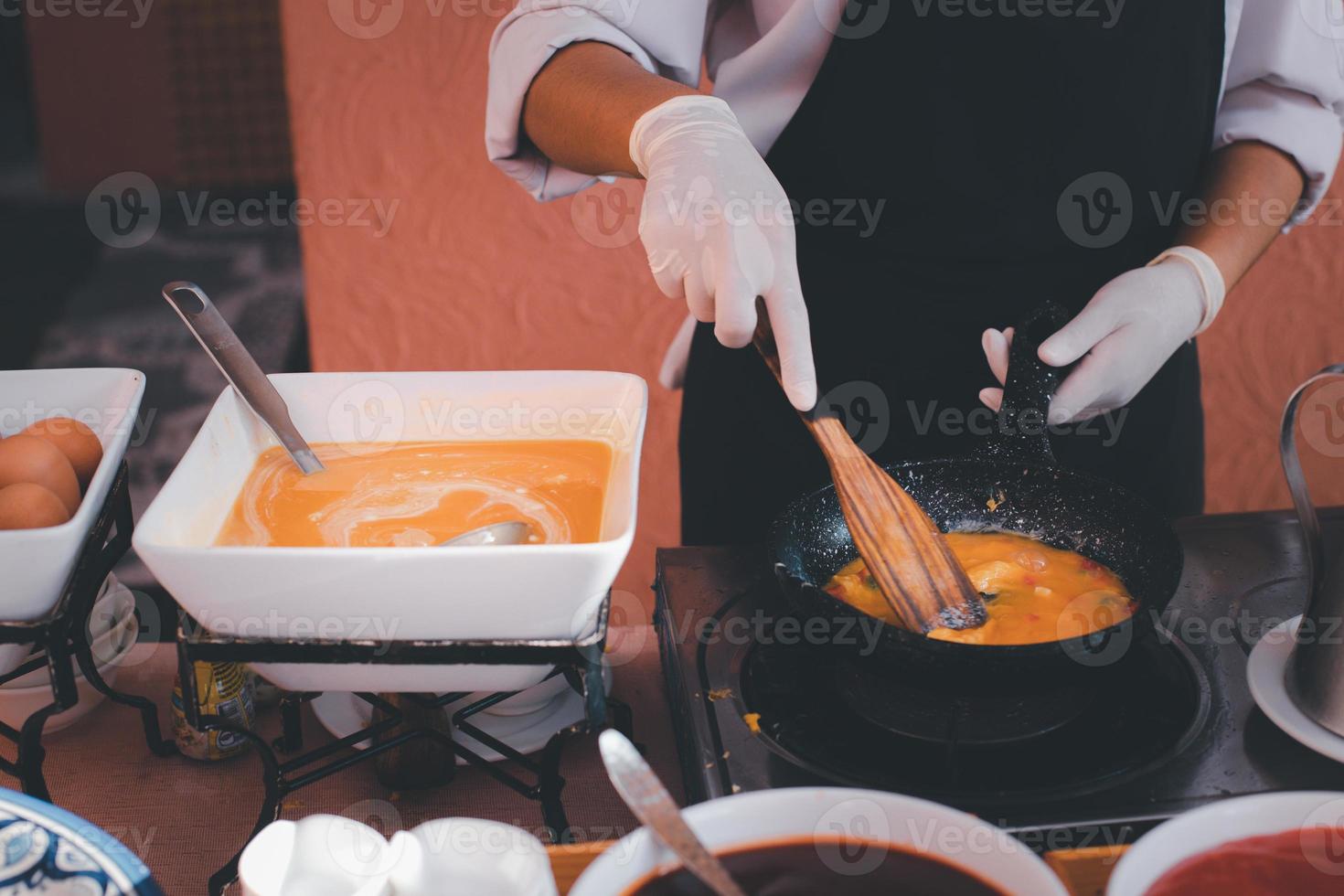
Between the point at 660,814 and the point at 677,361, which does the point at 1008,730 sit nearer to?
the point at 660,814

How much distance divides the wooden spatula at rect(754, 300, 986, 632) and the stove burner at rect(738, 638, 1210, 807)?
0.08 m

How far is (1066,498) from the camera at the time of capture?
1.15m

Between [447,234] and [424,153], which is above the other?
[424,153]

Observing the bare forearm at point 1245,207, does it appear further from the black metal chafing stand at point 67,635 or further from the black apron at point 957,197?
the black metal chafing stand at point 67,635

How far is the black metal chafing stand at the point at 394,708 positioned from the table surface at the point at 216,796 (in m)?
0.02

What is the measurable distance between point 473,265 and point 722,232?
4.99 feet

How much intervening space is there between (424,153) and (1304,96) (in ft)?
5.42

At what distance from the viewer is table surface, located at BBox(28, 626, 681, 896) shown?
0.88 meters

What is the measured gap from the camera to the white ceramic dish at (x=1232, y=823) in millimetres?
628

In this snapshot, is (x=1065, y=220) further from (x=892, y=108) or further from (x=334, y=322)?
(x=334, y=322)

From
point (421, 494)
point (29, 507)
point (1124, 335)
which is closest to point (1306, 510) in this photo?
point (1124, 335)

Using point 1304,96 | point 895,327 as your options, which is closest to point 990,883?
point 895,327

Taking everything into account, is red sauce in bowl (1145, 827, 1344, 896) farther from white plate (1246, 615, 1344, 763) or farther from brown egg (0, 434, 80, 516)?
brown egg (0, 434, 80, 516)

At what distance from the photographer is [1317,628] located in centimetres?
87
